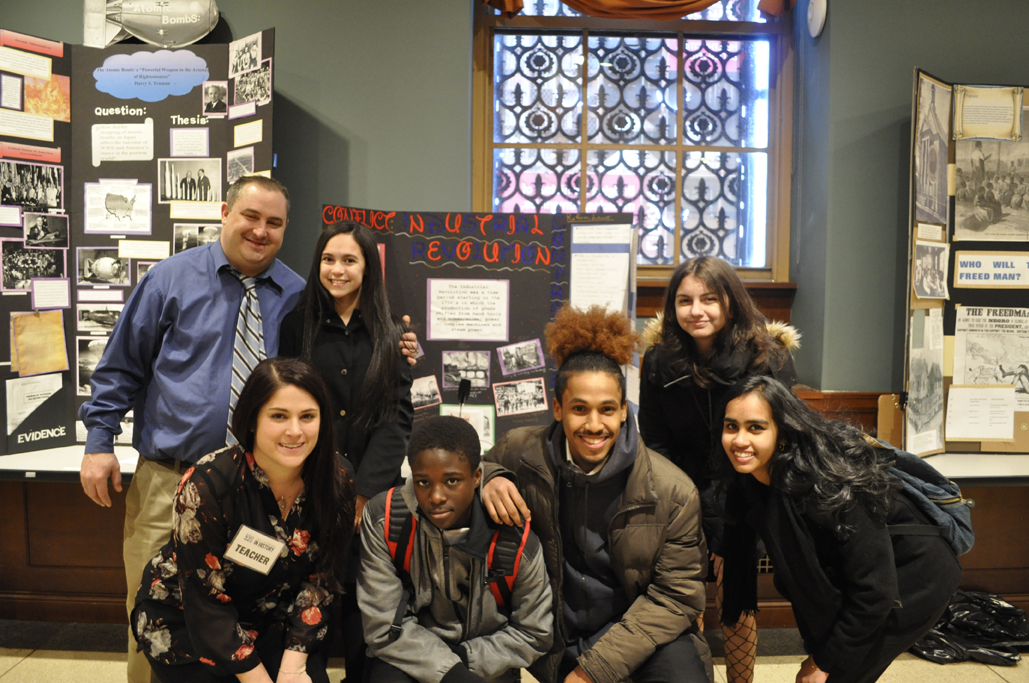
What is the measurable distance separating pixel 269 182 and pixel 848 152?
2.62 metres

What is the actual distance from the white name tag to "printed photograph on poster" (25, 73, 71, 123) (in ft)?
7.35

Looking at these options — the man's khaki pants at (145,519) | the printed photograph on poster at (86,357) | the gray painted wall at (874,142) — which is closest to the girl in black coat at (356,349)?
the man's khaki pants at (145,519)

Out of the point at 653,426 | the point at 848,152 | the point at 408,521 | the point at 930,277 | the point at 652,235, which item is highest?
the point at 848,152

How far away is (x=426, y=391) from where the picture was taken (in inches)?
112

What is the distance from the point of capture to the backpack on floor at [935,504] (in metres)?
1.83

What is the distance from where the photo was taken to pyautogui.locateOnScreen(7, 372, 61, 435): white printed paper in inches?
109

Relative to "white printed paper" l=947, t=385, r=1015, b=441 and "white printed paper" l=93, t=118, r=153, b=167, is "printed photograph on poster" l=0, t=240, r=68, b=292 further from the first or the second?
"white printed paper" l=947, t=385, r=1015, b=441

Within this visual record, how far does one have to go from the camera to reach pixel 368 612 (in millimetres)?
1771

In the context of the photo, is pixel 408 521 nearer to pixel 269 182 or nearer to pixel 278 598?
pixel 278 598

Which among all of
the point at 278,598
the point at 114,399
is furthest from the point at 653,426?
the point at 114,399

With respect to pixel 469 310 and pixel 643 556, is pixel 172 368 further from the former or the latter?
pixel 643 556

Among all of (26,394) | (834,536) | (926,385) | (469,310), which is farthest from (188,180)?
(926,385)

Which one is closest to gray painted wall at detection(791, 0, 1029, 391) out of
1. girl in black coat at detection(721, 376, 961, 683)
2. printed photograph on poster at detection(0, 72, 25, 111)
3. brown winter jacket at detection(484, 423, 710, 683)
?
girl in black coat at detection(721, 376, 961, 683)

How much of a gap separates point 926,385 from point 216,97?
11.1ft
